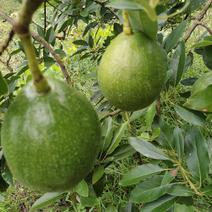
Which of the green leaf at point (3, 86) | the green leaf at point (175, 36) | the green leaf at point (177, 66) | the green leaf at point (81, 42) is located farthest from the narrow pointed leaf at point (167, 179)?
the green leaf at point (81, 42)

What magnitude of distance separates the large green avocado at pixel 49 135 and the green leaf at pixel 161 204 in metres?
0.48

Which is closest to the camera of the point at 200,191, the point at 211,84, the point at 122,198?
the point at 211,84

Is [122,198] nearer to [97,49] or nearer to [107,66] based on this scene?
[97,49]

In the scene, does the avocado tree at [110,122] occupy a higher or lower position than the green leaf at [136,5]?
lower

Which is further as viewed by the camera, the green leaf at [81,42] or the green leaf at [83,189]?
the green leaf at [81,42]

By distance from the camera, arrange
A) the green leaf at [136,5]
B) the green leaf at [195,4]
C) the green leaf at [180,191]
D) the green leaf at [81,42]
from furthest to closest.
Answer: the green leaf at [81,42] < the green leaf at [195,4] < the green leaf at [180,191] < the green leaf at [136,5]

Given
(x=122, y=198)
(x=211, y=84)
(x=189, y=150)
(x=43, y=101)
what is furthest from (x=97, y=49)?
(x=43, y=101)

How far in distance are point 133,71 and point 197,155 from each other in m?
0.44

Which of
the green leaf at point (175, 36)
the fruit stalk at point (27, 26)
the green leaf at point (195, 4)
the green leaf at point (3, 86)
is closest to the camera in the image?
the fruit stalk at point (27, 26)

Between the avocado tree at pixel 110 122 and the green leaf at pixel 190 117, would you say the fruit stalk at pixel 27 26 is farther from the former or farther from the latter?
the green leaf at pixel 190 117

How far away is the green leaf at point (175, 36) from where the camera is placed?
3.96ft

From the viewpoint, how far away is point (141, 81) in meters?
0.79

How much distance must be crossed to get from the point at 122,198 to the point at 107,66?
1593 millimetres

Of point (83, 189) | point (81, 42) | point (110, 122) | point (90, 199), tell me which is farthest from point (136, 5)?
point (81, 42)
